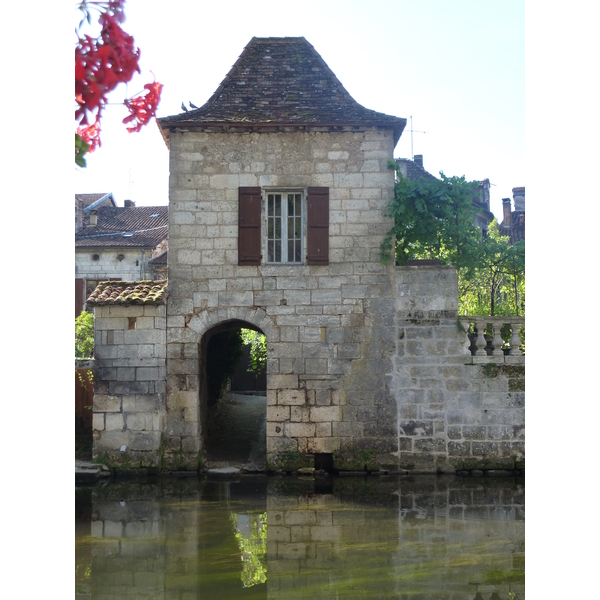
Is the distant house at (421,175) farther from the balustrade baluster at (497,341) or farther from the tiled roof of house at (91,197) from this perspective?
the tiled roof of house at (91,197)

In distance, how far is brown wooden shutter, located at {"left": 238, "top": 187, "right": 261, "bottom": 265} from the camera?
9.84 metres

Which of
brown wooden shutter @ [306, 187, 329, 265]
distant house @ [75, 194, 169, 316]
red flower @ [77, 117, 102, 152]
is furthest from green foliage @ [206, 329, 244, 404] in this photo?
red flower @ [77, 117, 102, 152]

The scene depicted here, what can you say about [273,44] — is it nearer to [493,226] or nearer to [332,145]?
[332,145]

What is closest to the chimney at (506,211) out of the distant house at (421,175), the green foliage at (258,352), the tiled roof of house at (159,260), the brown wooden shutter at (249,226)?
the distant house at (421,175)

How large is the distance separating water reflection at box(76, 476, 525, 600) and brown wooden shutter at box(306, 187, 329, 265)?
3.19 meters

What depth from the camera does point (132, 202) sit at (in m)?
30.6

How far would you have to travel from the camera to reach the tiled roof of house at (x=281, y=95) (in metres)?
9.88

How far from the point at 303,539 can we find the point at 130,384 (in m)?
4.23

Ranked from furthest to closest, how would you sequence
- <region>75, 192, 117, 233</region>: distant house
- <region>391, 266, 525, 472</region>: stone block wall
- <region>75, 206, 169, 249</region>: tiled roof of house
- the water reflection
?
<region>75, 192, 117, 233</region>: distant house
<region>75, 206, 169, 249</region>: tiled roof of house
<region>391, 266, 525, 472</region>: stone block wall
the water reflection

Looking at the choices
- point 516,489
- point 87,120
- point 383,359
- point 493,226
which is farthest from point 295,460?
point 493,226

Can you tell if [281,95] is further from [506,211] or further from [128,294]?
[506,211]

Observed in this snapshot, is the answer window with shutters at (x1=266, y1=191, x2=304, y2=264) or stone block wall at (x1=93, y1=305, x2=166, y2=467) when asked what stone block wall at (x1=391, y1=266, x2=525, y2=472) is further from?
stone block wall at (x1=93, y1=305, x2=166, y2=467)

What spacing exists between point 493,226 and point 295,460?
45.3 feet

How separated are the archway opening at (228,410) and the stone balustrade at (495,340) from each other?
311cm
